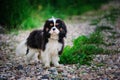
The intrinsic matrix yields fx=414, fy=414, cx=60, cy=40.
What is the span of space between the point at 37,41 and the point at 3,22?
523 cm

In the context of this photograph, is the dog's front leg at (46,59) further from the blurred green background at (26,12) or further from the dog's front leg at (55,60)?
the blurred green background at (26,12)

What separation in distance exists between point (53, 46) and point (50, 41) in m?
0.10

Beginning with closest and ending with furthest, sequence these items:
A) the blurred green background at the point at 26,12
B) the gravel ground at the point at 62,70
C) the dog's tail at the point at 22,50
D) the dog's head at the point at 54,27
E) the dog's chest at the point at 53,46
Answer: the gravel ground at the point at 62,70, the dog's head at the point at 54,27, the dog's chest at the point at 53,46, the dog's tail at the point at 22,50, the blurred green background at the point at 26,12

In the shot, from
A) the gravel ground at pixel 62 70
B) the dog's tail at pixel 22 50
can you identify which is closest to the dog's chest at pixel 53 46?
the gravel ground at pixel 62 70

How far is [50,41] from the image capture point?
7309mm

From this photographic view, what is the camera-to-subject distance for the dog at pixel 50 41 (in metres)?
7.17

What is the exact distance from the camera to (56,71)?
7141 mm

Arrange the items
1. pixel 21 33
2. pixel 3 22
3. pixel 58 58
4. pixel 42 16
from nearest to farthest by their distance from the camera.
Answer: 1. pixel 58 58
2. pixel 21 33
3. pixel 3 22
4. pixel 42 16

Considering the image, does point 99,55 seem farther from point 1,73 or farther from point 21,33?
point 21,33

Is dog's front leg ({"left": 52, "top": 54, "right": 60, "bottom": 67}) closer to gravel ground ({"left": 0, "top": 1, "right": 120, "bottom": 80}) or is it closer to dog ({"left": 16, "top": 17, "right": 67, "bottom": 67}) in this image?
dog ({"left": 16, "top": 17, "right": 67, "bottom": 67})

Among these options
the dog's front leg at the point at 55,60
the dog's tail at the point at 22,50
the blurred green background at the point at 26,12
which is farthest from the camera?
the blurred green background at the point at 26,12

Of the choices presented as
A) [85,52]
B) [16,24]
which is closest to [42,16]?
[16,24]

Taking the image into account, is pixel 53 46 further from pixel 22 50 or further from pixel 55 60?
pixel 22 50

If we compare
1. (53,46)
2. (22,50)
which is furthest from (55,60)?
(22,50)
